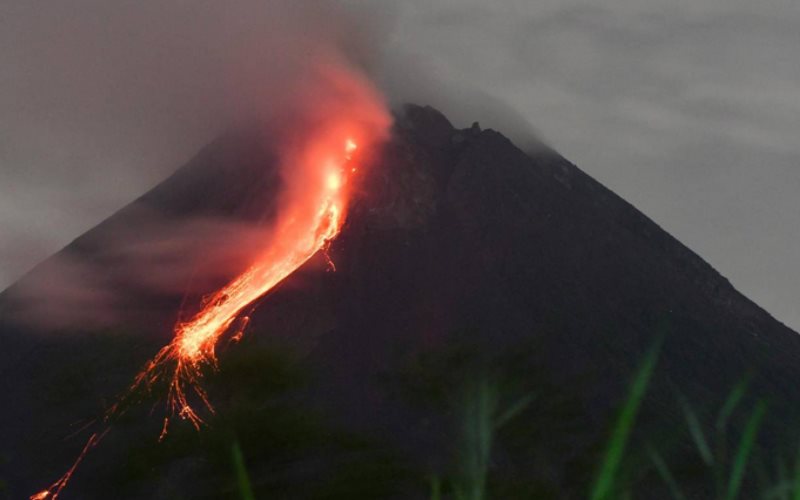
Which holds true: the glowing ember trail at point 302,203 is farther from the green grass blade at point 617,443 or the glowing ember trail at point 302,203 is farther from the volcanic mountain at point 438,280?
the green grass blade at point 617,443

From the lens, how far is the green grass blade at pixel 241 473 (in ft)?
32.8

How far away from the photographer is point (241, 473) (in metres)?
10.1

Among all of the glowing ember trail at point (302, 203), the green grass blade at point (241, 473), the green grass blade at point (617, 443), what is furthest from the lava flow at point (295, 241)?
the green grass blade at point (617, 443)

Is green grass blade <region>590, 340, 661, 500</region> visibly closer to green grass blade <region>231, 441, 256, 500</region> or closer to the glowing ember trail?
green grass blade <region>231, 441, 256, 500</region>

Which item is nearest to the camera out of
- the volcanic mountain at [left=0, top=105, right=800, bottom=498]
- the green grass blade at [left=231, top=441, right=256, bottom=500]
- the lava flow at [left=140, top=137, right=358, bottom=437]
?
the green grass blade at [left=231, top=441, right=256, bottom=500]

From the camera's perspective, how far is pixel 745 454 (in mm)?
10930

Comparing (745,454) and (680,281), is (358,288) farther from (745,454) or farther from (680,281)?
(745,454)

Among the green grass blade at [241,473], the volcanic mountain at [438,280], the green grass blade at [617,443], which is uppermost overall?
the volcanic mountain at [438,280]

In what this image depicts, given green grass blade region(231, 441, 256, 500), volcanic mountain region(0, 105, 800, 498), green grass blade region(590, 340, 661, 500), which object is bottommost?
green grass blade region(590, 340, 661, 500)

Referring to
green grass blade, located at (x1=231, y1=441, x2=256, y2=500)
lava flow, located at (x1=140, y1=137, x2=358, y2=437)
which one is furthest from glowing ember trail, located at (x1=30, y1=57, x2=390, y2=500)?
green grass blade, located at (x1=231, y1=441, x2=256, y2=500)

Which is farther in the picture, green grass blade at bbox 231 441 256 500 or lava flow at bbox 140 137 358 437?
lava flow at bbox 140 137 358 437

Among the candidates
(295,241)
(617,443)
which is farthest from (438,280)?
(617,443)

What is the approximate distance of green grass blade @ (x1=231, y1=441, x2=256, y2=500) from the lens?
10.0 metres

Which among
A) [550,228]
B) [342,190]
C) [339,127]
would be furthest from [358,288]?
[339,127]
